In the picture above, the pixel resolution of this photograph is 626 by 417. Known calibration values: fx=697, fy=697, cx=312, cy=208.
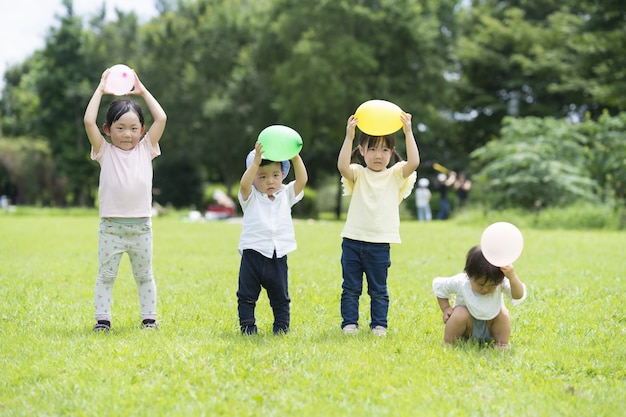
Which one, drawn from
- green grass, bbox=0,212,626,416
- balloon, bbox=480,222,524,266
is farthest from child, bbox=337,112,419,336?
balloon, bbox=480,222,524,266

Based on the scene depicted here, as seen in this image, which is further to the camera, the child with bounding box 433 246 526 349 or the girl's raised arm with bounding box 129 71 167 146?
the girl's raised arm with bounding box 129 71 167 146

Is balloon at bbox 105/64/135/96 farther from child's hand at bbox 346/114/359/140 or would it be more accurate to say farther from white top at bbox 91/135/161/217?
child's hand at bbox 346/114/359/140

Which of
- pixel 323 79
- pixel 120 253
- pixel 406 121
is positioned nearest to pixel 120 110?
pixel 120 253

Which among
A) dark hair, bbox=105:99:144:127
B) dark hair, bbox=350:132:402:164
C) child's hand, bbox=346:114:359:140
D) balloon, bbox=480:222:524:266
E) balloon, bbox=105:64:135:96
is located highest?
balloon, bbox=105:64:135:96

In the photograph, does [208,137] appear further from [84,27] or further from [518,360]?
[518,360]

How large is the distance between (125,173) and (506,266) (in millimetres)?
3235

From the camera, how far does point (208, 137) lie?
43.0 metres

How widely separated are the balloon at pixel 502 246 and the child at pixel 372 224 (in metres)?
1.12

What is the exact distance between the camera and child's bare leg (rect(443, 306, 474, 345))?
5363 millimetres

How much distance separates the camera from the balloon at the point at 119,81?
19.5 ft

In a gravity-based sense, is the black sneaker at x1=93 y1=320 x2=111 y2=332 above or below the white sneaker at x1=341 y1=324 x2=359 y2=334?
below

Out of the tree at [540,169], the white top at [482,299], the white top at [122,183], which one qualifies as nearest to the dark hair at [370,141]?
the white top at [482,299]

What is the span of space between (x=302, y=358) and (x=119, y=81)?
288 cm

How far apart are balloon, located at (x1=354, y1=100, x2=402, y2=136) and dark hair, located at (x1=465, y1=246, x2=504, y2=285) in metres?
1.27
